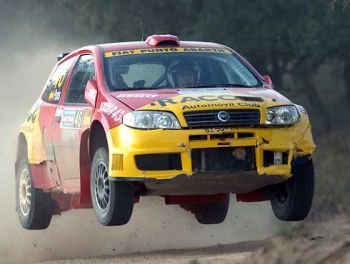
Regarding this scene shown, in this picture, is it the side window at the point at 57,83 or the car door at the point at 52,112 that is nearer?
the car door at the point at 52,112

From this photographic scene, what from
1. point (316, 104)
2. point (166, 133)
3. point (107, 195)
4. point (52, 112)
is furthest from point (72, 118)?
point (316, 104)

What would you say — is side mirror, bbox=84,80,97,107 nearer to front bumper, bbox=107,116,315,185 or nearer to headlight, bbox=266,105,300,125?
front bumper, bbox=107,116,315,185

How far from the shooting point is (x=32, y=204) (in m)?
12.5

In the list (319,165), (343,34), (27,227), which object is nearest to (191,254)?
(27,227)

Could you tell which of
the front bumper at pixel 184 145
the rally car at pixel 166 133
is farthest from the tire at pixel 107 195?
the front bumper at pixel 184 145

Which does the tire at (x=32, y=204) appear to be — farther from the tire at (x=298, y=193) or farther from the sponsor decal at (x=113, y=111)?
the tire at (x=298, y=193)

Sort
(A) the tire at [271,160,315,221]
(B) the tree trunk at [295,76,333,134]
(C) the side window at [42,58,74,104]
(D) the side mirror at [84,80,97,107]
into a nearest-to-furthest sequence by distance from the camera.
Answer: (A) the tire at [271,160,315,221]
(D) the side mirror at [84,80,97,107]
(C) the side window at [42,58,74,104]
(B) the tree trunk at [295,76,333,134]

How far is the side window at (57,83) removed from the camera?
12016mm

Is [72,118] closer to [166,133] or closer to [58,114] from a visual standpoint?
[58,114]

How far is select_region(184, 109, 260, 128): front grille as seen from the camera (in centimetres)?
989

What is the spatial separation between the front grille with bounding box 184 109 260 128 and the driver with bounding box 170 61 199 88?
3.36ft

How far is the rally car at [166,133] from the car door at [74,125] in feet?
0.04

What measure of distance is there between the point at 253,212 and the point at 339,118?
656 inches

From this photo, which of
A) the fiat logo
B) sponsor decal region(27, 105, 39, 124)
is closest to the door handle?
sponsor decal region(27, 105, 39, 124)
